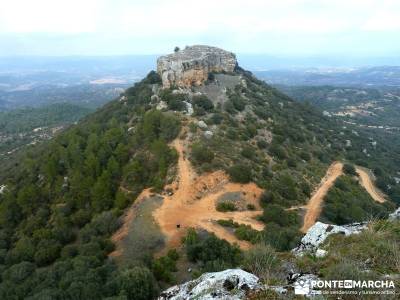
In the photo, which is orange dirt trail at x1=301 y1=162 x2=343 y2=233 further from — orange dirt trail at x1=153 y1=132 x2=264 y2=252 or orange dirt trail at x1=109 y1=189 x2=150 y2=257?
orange dirt trail at x1=109 y1=189 x2=150 y2=257

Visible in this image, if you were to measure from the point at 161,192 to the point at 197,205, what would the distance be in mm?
4650

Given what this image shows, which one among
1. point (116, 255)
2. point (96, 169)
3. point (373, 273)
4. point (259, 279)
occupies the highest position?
point (373, 273)

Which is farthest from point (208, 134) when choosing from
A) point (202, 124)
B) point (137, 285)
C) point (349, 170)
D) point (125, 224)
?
point (137, 285)

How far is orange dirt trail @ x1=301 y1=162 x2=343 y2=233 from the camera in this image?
39353mm

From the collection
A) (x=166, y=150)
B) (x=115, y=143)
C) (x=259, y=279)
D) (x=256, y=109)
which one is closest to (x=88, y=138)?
(x=115, y=143)

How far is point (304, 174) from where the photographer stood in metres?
50.1

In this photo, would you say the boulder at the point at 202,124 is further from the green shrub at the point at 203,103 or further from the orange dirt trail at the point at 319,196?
the orange dirt trail at the point at 319,196

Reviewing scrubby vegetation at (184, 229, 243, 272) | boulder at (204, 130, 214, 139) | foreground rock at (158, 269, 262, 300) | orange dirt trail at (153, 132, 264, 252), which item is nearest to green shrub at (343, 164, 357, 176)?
orange dirt trail at (153, 132, 264, 252)

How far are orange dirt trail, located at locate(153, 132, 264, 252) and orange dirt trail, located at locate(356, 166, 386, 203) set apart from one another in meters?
20.8

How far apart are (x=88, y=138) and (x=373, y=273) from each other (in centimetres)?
4894

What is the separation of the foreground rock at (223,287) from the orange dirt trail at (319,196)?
86.1 ft

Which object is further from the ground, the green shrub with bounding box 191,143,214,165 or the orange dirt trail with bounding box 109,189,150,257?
the green shrub with bounding box 191,143,214,165

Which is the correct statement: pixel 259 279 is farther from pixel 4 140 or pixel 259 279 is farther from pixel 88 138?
pixel 4 140

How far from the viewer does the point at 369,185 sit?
183 ft
